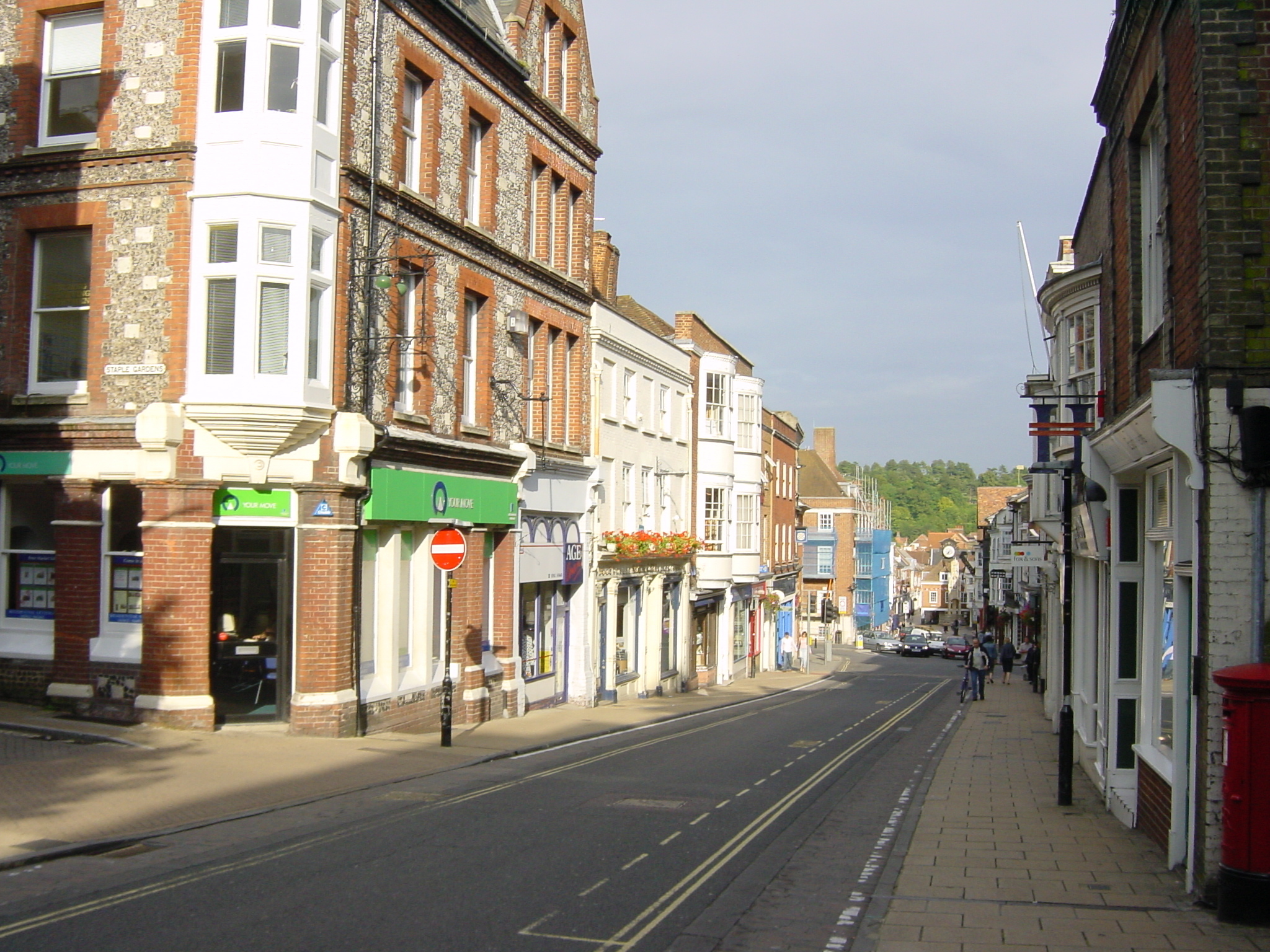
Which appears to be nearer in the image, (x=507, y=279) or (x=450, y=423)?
(x=450, y=423)

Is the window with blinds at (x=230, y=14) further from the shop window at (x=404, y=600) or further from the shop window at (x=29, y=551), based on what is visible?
the shop window at (x=404, y=600)

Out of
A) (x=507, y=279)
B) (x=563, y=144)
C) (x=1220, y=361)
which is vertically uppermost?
(x=563, y=144)

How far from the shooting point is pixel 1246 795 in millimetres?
8180

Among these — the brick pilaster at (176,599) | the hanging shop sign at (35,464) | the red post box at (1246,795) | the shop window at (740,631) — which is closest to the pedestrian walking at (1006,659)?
the shop window at (740,631)

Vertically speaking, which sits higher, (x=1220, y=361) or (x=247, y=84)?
(x=247, y=84)

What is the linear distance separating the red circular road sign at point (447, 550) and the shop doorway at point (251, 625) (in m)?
2.10

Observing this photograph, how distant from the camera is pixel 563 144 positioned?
1038 inches

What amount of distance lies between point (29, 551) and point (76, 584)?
49.9 inches

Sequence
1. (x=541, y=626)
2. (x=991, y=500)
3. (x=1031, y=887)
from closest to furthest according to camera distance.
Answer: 1. (x=1031, y=887)
2. (x=541, y=626)
3. (x=991, y=500)

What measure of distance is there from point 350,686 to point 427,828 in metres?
6.25

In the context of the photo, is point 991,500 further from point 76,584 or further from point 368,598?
point 76,584

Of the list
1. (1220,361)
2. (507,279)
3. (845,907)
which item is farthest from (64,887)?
(507,279)

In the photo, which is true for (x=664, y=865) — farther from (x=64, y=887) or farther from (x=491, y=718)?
(x=491, y=718)

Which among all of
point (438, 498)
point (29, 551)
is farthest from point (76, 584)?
point (438, 498)
